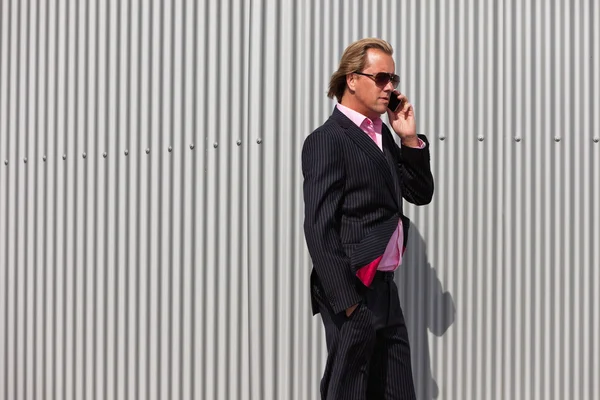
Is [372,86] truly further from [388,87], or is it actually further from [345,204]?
[345,204]

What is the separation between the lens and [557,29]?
14.3 feet

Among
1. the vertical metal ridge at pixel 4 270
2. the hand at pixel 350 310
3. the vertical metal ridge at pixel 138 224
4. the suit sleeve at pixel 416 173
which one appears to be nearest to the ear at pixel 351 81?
the suit sleeve at pixel 416 173

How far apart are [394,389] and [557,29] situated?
182cm

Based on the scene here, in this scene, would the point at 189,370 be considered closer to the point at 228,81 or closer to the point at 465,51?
the point at 228,81

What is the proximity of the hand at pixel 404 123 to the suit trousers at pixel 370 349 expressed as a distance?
556 mm

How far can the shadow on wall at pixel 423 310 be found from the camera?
14.7 ft

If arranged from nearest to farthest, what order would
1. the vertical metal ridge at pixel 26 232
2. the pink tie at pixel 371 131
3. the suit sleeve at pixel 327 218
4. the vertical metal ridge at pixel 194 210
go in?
the suit sleeve at pixel 327 218
the pink tie at pixel 371 131
the vertical metal ridge at pixel 194 210
the vertical metal ridge at pixel 26 232

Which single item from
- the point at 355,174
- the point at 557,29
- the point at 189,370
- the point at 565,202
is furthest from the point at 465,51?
the point at 189,370

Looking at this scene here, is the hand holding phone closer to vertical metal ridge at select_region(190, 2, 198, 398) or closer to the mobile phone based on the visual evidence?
the mobile phone

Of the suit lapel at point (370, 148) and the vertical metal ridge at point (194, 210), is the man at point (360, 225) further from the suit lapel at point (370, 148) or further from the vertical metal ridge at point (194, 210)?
the vertical metal ridge at point (194, 210)

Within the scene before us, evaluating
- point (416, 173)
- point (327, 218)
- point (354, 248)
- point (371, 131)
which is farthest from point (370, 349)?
point (371, 131)

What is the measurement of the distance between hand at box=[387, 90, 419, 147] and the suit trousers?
556 mm

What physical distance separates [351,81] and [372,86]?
0.31 ft

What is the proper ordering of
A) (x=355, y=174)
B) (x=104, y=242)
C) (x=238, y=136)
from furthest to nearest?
1. (x=104, y=242)
2. (x=238, y=136)
3. (x=355, y=174)
